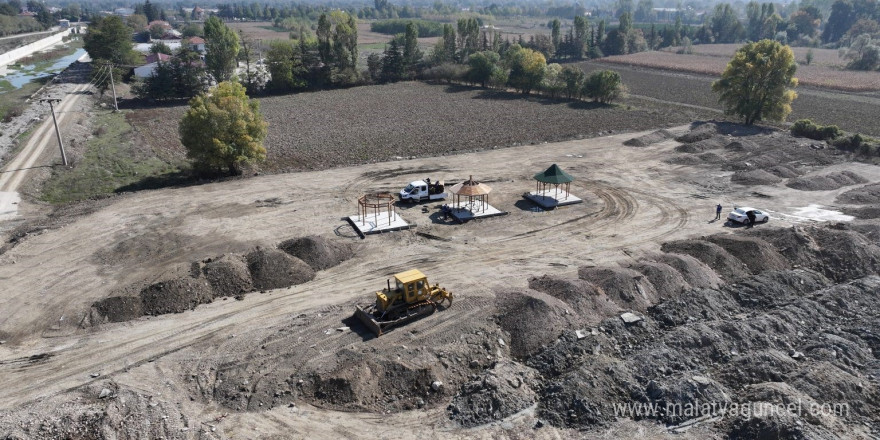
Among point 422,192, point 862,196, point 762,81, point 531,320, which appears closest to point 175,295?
point 531,320

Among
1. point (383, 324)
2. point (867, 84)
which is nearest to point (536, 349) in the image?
point (383, 324)

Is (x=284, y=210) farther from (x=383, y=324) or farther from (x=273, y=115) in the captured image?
(x=273, y=115)

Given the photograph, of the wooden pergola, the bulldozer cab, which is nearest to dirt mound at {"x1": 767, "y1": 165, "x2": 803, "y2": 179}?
the wooden pergola

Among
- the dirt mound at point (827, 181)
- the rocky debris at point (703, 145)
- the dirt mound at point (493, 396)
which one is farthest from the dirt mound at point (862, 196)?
the dirt mound at point (493, 396)

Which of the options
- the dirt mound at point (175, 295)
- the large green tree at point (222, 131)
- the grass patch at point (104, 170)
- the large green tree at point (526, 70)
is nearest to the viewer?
the dirt mound at point (175, 295)

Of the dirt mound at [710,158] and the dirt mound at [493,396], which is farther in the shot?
the dirt mound at [710,158]

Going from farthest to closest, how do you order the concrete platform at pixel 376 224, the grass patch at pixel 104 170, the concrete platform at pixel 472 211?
1. the grass patch at pixel 104 170
2. the concrete platform at pixel 472 211
3. the concrete platform at pixel 376 224

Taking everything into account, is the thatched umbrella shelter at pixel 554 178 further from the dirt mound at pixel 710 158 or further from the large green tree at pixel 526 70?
the large green tree at pixel 526 70
